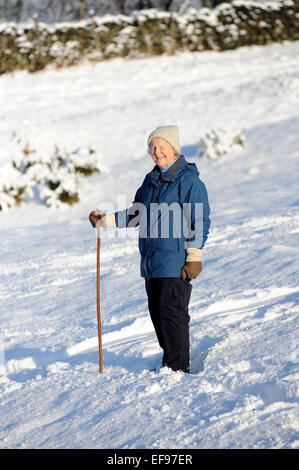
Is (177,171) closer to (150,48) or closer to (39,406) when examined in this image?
(39,406)

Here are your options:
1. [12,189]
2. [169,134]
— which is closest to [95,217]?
[169,134]

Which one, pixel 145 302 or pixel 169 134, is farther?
pixel 145 302

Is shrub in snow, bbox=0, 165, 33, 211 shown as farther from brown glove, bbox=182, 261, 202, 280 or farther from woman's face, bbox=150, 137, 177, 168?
brown glove, bbox=182, 261, 202, 280

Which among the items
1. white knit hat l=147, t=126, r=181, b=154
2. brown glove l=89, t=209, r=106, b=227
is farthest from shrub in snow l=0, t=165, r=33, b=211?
white knit hat l=147, t=126, r=181, b=154

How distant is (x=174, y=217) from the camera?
9.32ft

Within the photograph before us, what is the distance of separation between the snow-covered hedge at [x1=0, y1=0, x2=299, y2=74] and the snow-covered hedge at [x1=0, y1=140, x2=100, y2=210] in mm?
6642

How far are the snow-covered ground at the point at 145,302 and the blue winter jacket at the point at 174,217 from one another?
2.25 feet

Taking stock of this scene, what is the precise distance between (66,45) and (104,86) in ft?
10.7

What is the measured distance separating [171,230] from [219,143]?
7.23 m

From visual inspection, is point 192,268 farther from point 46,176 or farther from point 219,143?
point 46,176

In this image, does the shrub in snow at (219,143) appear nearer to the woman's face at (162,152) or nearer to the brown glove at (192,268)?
the woman's face at (162,152)

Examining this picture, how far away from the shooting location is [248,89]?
13.1 meters

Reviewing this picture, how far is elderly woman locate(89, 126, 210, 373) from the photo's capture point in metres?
2.83

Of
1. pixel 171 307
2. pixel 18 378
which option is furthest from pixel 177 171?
pixel 18 378
